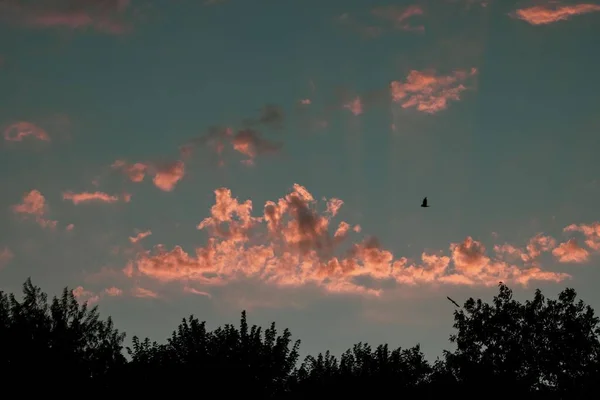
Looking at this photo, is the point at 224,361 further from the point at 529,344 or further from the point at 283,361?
the point at 529,344

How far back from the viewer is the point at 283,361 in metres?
35.1

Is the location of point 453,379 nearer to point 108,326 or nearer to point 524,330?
point 524,330

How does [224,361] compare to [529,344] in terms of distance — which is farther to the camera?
[529,344]

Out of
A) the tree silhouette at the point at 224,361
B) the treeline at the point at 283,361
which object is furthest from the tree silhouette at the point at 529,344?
the tree silhouette at the point at 224,361

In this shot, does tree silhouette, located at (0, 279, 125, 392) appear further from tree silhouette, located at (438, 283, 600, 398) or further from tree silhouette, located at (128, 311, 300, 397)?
tree silhouette, located at (438, 283, 600, 398)

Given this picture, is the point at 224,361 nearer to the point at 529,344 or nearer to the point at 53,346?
the point at 53,346

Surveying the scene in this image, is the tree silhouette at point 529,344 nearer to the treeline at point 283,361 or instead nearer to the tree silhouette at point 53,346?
the treeline at point 283,361

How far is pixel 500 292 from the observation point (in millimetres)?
52219

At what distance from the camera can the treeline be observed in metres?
33.7

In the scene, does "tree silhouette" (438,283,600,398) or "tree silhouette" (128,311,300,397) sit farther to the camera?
"tree silhouette" (438,283,600,398)

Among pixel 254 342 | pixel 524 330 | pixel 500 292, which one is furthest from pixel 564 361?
pixel 254 342

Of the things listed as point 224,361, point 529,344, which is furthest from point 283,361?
point 529,344

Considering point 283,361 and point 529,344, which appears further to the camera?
point 529,344

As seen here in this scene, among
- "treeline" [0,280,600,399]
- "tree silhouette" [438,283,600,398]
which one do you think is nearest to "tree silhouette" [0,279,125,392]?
"treeline" [0,280,600,399]
